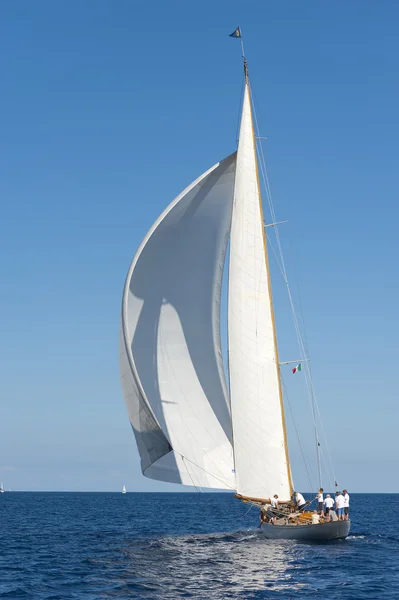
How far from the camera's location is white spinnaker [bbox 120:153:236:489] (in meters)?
32.4

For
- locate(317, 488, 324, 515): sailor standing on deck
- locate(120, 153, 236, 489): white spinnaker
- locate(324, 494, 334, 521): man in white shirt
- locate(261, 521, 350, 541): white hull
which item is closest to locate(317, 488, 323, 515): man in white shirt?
locate(317, 488, 324, 515): sailor standing on deck

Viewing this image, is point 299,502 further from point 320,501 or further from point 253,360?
A: point 253,360

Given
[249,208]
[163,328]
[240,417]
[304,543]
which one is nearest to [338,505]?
[304,543]

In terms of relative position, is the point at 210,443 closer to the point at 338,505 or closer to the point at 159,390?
the point at 159,390

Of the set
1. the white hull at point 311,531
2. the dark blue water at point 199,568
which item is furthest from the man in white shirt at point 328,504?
the dark blue water at point 199,568

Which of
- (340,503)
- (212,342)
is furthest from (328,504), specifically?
(212,342)

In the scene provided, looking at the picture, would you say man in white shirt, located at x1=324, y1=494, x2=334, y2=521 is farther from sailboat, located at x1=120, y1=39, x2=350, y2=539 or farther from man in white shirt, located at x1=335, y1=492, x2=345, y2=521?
sailboat, located at x1=120, y1=39, x2=350, y2=539

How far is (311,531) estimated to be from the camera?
102 feet

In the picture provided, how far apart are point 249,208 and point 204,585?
16.2m

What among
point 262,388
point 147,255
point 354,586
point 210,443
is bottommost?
point 354,586

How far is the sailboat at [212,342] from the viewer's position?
1287 inches

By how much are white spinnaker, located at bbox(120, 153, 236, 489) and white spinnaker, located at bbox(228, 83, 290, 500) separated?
3.98 feet

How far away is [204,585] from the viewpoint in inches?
Result: 922

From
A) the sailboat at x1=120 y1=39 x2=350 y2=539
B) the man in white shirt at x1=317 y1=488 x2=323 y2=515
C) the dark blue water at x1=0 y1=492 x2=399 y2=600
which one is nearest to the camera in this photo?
the dark blue water at x1=0 y1=492 x2=399 y2=600
